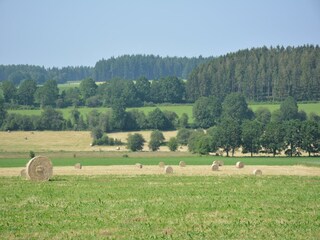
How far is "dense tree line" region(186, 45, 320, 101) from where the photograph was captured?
461 feet

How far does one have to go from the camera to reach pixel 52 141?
104 metres

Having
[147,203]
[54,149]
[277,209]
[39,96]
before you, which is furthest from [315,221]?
[39,96]

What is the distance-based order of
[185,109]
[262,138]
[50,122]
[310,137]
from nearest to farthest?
[310,137] < [262,138] < [50,122] < [185,109]

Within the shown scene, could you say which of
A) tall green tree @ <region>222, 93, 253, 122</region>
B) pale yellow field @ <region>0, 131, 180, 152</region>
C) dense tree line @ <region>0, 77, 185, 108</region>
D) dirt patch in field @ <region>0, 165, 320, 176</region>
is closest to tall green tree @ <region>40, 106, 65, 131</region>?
pale yellow field @ <region>0, 131, 180, 152</region>

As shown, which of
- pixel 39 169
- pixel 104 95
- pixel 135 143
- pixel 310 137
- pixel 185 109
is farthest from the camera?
pixel 104 95

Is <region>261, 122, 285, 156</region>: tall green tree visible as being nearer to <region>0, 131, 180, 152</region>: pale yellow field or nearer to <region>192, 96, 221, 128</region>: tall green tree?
<region>0, 131, 180, 152</region>: pale yellow field

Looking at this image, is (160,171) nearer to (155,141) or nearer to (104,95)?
(155,141)

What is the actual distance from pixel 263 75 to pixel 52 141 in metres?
64.0

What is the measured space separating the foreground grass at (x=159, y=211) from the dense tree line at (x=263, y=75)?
110801 millimetres

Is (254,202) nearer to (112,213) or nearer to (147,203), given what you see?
(147,203)

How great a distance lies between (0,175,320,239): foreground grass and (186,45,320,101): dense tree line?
11080cm

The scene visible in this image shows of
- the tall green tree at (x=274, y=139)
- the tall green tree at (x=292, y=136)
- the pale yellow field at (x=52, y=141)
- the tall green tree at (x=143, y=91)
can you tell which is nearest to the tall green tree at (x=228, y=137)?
the tall green tree at (x=274, y=139)

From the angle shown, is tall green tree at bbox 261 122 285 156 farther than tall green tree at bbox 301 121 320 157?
Yes

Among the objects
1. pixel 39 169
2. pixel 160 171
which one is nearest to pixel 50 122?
pixel 160 171
